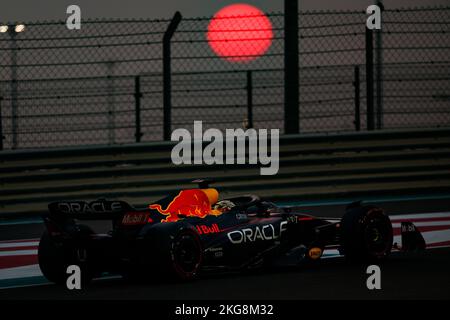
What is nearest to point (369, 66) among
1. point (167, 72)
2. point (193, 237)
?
point (167, 72)

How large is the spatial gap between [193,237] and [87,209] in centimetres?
92

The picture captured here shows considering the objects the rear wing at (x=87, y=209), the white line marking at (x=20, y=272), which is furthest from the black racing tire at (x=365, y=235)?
the white line marking at (x=20, y=272)

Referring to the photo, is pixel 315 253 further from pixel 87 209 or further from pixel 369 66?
pixel 369 66

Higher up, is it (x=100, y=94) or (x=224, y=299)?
(x=100, y=94)

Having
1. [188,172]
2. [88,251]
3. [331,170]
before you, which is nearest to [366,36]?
[331,170]

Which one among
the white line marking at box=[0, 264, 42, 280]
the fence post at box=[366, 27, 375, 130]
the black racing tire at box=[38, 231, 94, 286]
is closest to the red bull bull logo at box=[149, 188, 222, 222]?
the black racing tire at box=[38, 231, 94, 286]

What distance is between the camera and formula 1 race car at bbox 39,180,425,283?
1034 cm

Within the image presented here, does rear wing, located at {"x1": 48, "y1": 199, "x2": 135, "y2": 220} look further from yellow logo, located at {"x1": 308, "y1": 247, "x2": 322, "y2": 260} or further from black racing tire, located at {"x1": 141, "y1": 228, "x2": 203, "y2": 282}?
yellow logo, located at {"x1": 308, "y1": 247, "x2": 322, "y2": 260}

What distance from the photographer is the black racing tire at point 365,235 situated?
11414 millimetres

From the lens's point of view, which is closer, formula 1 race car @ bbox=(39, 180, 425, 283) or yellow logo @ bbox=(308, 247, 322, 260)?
formula 1 race car @ bbox=(39, 180, 425, 283)

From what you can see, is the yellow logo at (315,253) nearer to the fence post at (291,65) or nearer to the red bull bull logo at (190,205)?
the red bull bull logo at (190,205)

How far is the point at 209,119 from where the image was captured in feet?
54.6

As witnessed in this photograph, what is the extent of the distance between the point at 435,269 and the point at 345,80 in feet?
21.9

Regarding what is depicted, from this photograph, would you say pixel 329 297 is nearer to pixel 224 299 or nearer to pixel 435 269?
pixel 224 299
